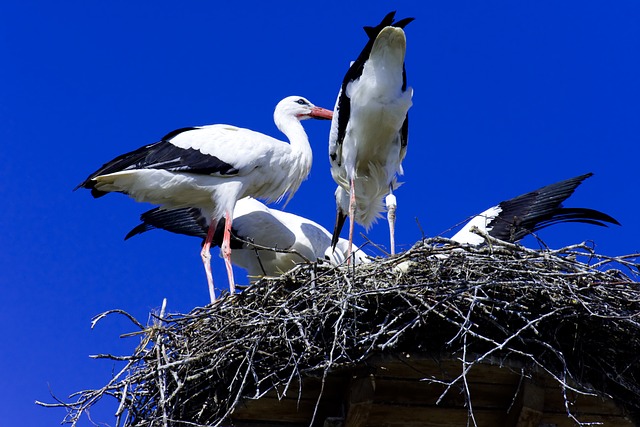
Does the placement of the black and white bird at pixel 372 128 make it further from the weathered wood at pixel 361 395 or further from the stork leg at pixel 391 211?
the weathered wood at pixel 361 395

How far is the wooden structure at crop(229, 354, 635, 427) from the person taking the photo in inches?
199

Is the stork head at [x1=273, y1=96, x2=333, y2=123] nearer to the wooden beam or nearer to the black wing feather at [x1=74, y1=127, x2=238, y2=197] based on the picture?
the black wing feather at [x1=74, y1=127, x2=238, y2=197]

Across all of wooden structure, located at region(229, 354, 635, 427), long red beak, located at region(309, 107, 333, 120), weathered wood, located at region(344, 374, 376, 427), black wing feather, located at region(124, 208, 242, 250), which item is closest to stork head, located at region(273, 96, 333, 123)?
long red beak, located at region(309, 107, 333, 120)

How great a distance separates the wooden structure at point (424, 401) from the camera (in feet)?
16.6

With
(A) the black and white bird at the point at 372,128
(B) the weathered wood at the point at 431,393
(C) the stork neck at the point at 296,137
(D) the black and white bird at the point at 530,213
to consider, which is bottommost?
(B) the weathered wood at the point at 431,393

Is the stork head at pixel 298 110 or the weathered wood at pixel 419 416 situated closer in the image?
the weathered wood at pixel 419 416

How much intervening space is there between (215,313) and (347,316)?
0.77 metres

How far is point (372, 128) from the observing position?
8055 mm

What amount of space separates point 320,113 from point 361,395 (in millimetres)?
4632

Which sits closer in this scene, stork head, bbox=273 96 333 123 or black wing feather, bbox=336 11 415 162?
black wing feather, bbox=336 11 415 162

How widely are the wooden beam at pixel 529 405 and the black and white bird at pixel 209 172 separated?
316cm

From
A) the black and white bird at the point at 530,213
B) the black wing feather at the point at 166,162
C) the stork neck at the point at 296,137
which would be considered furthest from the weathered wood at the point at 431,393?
the stork neck at the point at 296,137

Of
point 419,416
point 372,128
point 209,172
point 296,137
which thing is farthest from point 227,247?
point 419,416

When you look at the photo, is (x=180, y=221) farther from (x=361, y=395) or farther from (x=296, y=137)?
(x=361, y=395)
